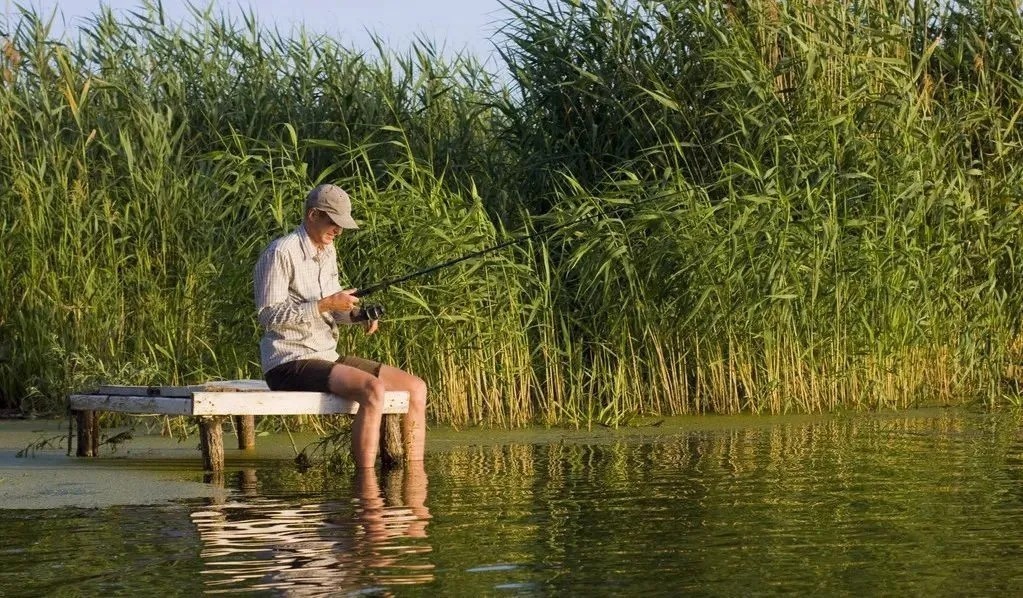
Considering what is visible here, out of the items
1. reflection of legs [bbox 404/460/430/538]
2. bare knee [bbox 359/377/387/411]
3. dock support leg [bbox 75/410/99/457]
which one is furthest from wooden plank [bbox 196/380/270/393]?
dock support leg [bbox 75/410/99/457]

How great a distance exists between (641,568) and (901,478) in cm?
277

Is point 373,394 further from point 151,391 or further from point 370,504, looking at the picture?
point 151,391

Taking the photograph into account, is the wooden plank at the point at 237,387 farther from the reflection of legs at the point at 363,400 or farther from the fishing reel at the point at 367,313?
the fishing reel at the point at 367,313

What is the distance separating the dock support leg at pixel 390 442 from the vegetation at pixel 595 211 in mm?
1637

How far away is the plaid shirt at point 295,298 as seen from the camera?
28.8 ft

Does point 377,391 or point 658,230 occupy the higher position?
point 658,230

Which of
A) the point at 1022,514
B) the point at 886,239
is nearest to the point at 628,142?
the point at 886,239

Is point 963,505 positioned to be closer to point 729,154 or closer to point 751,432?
point 751,432

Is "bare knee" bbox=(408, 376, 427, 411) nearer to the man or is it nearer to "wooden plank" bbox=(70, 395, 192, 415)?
the man

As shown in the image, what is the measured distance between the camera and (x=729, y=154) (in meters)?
12.6

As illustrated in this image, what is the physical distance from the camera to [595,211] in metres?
11.8

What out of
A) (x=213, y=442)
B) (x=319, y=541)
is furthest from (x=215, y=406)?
(x=319, y=541)

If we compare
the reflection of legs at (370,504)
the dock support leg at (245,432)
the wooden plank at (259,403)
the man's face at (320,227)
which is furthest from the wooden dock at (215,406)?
the man's face at (320,227)

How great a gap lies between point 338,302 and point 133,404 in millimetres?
1401
